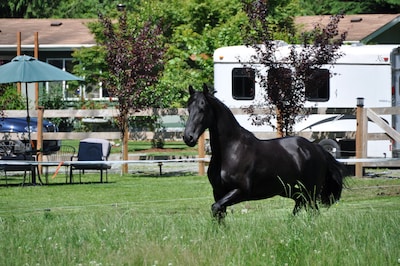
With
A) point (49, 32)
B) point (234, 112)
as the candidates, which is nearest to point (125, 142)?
point (234, 112)

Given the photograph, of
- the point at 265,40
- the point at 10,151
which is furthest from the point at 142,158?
the point at 265,40

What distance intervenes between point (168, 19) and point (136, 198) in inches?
799

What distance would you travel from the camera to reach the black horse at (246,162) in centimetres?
1151

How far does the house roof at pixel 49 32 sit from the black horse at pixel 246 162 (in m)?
28.9

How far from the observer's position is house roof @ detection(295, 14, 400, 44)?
1437 inches

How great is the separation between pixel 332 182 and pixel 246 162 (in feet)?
5.58

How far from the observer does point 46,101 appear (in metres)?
38.1

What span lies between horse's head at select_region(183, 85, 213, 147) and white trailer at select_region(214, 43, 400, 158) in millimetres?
10912

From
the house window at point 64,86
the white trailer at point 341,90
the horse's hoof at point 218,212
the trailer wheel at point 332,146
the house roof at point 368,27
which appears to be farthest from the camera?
the house window at point 64,86

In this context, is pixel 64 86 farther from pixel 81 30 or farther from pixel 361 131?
pixel 361 131

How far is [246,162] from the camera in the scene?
38.2ft

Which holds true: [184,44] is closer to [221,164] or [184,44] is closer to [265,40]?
[265,40]

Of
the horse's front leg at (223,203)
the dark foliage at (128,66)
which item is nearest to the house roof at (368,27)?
the dark foliage at (128,66)

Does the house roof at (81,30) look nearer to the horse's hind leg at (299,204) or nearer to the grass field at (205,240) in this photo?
the horse's hind leg at (299,204)
